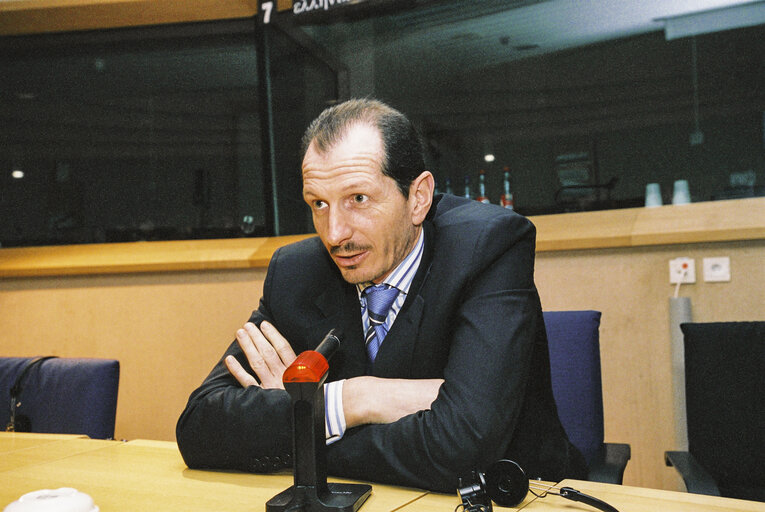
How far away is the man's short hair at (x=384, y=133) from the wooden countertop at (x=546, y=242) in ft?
4.93

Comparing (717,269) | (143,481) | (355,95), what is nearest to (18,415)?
(143,481)

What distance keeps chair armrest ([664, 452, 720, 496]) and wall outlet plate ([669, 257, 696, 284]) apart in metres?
1.14

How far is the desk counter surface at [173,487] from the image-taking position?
3.14 feet

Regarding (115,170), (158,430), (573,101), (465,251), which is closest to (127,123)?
(115,170)

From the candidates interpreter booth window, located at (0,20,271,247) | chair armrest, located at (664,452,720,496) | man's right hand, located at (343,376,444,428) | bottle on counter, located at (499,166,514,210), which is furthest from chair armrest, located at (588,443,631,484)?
interpreter booth window, located at (0,20,271,247)

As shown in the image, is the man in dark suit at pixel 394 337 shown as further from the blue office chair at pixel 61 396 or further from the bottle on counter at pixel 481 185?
the bottle on counter at pixel 481 185

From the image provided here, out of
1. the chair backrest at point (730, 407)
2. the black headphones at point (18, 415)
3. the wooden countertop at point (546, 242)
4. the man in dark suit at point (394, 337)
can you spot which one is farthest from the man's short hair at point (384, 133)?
the wooden countertop at point (546, 242)

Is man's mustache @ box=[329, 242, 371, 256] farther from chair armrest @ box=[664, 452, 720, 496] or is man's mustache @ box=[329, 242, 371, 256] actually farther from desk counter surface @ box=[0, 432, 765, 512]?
chair armrest @ box=[664, 452, 720, 496]

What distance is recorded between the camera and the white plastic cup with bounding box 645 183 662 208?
114 inches

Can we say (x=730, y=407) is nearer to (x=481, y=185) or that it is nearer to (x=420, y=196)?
(x=420, y=196)

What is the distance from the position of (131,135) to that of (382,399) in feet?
10.6

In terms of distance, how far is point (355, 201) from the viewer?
1329 mm

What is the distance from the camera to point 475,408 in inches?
44.9

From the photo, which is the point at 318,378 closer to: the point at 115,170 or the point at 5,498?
the point at 5,498
